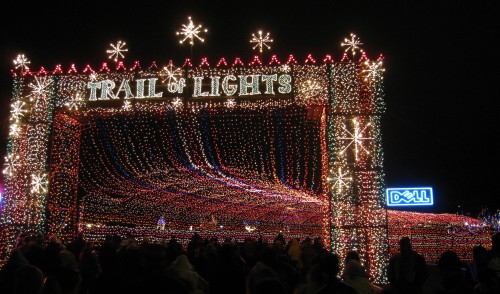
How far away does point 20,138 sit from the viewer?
16031 millimetres

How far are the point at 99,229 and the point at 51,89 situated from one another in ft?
35.5

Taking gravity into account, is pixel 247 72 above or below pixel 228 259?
above

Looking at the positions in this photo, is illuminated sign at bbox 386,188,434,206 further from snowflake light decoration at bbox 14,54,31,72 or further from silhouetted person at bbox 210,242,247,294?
snowflake light decoration at bbox 14,54,31,72

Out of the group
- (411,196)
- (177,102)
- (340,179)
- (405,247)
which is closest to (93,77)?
A: (177,102)

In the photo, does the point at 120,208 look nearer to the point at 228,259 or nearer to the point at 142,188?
→ the point at 142,188

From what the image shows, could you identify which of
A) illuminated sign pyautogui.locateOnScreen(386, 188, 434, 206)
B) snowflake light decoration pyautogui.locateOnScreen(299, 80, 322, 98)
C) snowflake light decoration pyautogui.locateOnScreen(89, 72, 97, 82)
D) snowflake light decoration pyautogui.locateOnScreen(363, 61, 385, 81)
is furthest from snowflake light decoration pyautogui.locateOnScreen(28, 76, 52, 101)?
illuminated sign pyautogui.locateOnScreen(386, 188, 434, 206)

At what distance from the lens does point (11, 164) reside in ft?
52.2

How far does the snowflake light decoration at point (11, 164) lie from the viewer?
1587 cm

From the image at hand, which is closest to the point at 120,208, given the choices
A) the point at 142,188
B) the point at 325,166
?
the point at 142,188

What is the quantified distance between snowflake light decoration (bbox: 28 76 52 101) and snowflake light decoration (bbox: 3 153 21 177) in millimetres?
2005

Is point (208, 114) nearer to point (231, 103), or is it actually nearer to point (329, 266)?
point (231, 103)

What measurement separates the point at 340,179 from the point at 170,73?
5.86m

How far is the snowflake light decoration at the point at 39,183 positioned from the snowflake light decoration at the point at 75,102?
2240mm

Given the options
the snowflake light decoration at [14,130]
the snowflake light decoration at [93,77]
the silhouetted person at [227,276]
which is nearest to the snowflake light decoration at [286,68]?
the snowflake light decoration at [93,77]
